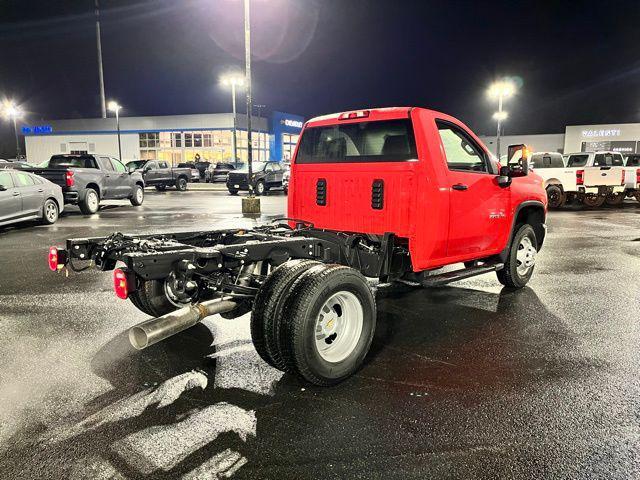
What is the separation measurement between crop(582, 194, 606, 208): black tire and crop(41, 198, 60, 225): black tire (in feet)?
63.1

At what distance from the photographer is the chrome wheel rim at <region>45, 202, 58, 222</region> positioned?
13.6 meters

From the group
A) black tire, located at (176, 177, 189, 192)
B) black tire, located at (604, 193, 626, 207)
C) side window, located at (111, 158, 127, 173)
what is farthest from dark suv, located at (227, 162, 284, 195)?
black tire, located at (604, 193, 626, 207)

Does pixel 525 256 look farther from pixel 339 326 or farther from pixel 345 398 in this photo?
pixel 345 398

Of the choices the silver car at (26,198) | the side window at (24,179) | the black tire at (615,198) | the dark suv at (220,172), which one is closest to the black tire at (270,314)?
the silver car at (26,198)

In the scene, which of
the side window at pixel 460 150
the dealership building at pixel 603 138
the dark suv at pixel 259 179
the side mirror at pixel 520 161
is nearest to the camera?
the side window at pixel 460 150

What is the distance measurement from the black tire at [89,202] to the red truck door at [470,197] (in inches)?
557

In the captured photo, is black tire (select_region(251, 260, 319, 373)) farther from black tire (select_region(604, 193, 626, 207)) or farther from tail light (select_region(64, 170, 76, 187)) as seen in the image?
black tire (select_region(604, 193, 626, 207))

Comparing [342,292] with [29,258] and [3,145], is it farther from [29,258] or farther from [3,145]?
[3,145]

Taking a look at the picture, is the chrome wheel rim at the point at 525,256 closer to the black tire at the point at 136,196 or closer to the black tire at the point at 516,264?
the black tire at the point at 516,264

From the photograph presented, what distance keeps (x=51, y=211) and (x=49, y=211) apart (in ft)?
0.28

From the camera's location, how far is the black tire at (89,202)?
1653 cm

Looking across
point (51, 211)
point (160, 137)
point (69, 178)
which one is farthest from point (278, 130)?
point (51, 211)

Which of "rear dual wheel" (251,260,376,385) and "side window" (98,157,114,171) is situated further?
"side window" (98,157,114,171)

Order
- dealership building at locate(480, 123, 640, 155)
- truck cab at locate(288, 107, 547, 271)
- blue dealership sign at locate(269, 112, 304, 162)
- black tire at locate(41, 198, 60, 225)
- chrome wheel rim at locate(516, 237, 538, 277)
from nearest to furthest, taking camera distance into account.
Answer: truck cab at locate(288, 107, 547, 271) < chrome wheel rim at locate(516, 237, 538, 277) < black tire at locate(41, 198, 60, 225) < dealership building at locate(480, 123, 640, 155) < blue dealership sign at locate(269, 112, 304, 162)
